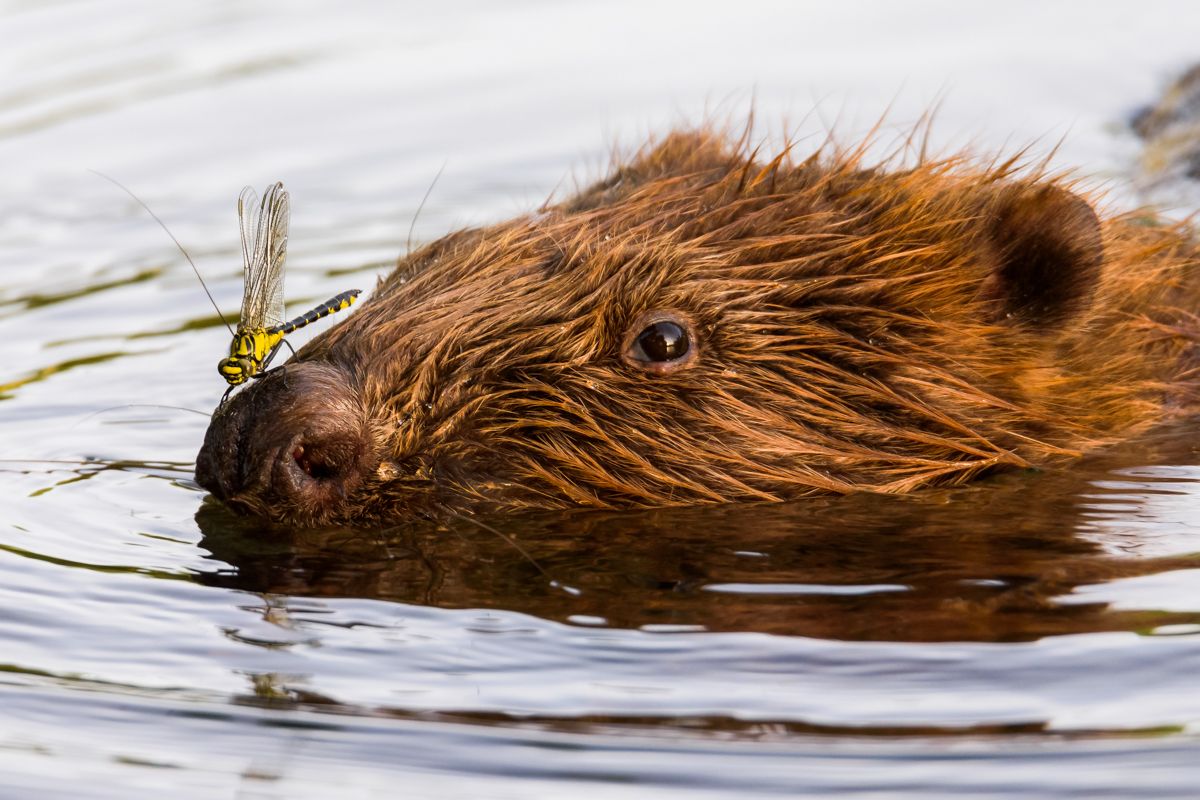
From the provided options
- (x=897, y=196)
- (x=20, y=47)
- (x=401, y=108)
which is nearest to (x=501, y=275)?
(x=897, y=196)

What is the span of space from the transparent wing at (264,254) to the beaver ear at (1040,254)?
2037mm

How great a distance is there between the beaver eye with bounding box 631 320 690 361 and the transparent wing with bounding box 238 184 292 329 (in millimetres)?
1099

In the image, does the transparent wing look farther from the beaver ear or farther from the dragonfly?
the beaver ear

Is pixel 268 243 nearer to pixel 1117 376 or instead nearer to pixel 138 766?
pixel 138 766

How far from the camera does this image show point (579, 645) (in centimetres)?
425

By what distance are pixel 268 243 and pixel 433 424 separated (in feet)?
2.77

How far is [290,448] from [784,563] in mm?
1274

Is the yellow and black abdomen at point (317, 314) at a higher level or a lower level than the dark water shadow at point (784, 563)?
higher

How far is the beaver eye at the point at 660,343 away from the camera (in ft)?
16.8

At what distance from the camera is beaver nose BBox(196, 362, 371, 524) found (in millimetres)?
4719

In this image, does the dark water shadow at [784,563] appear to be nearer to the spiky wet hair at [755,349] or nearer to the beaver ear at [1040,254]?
the spiky wet hair at [755,349]

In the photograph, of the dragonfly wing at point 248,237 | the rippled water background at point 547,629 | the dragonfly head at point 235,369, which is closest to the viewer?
the rippled water background at point 547,629

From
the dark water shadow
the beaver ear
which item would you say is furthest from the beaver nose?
the beaver ear

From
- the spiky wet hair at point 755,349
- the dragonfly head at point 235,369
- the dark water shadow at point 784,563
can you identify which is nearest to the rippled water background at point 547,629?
the dark water shadow at point 784,563
